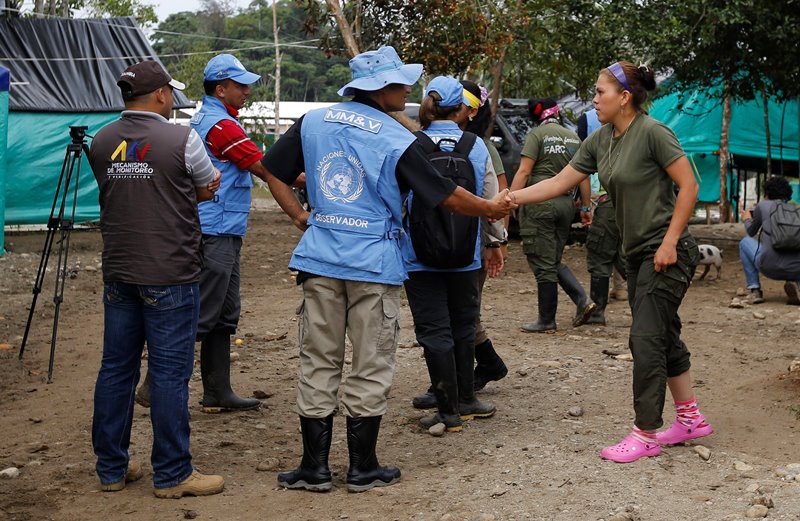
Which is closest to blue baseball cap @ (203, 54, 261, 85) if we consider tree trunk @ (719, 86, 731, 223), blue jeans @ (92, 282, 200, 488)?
blue jeans @ (92, 282, 200, 488)

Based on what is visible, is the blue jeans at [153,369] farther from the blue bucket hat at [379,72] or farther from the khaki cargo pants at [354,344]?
the blue bucket hat at [379,72]

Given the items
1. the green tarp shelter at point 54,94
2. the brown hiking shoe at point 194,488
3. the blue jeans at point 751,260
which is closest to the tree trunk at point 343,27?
the green tarp shelter at point 54,94

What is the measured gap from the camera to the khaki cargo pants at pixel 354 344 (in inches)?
195

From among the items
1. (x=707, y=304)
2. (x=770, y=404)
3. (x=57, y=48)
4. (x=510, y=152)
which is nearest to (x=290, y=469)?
(x=770, y=404)

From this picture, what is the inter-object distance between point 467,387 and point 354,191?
6.08 ft

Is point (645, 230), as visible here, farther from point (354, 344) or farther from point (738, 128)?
point (738, 128)

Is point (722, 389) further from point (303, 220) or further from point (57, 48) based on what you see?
point (57, 48)

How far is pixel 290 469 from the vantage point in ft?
18.0

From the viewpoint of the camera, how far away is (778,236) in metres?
10.4

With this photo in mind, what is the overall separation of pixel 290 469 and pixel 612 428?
184 centimetres

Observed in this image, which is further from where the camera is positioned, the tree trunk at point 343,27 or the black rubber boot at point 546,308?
the tree trunk at point 343,27

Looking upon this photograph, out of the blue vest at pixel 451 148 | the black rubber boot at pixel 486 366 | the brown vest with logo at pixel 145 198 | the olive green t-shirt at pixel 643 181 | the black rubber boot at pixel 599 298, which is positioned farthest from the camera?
the black rubber boot at pixel 599 298

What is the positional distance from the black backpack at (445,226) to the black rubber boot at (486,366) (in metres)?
1.07

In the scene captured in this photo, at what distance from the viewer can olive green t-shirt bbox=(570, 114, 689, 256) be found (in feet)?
17.0
